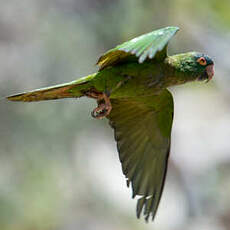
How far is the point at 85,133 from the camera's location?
10.4 metres

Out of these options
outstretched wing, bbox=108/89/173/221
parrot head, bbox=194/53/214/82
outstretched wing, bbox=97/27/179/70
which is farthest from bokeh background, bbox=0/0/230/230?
outstretched wing, bbox=97/27/179/70

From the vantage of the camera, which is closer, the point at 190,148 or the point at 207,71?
the point at 207,71

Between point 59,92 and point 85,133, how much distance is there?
257 inches

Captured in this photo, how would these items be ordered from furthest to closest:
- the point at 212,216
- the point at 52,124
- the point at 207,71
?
the point at 212,216, the point at 52,124, the point at 207,71

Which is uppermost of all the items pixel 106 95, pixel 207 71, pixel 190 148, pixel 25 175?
pixel 190 148

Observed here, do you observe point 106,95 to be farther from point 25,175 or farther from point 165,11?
point 165,11

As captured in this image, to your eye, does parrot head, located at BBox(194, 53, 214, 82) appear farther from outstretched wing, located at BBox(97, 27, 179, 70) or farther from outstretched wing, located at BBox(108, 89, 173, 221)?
outstretched wing, located at BBox(97, 27, 179, 70)

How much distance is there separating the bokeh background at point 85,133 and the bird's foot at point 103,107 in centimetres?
474

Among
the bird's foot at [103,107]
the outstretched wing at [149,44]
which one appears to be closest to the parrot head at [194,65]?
the bird's foot at [103,107]

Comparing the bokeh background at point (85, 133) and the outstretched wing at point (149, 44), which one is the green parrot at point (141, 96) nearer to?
the outstretched wing at point (149, 44)

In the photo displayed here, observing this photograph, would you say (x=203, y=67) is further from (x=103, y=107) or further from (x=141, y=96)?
(x=103, y=107)

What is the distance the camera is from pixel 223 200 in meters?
10.3

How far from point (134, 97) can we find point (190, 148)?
7.03 meters

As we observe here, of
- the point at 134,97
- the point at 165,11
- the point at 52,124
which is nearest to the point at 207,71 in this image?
the point at 134,97
